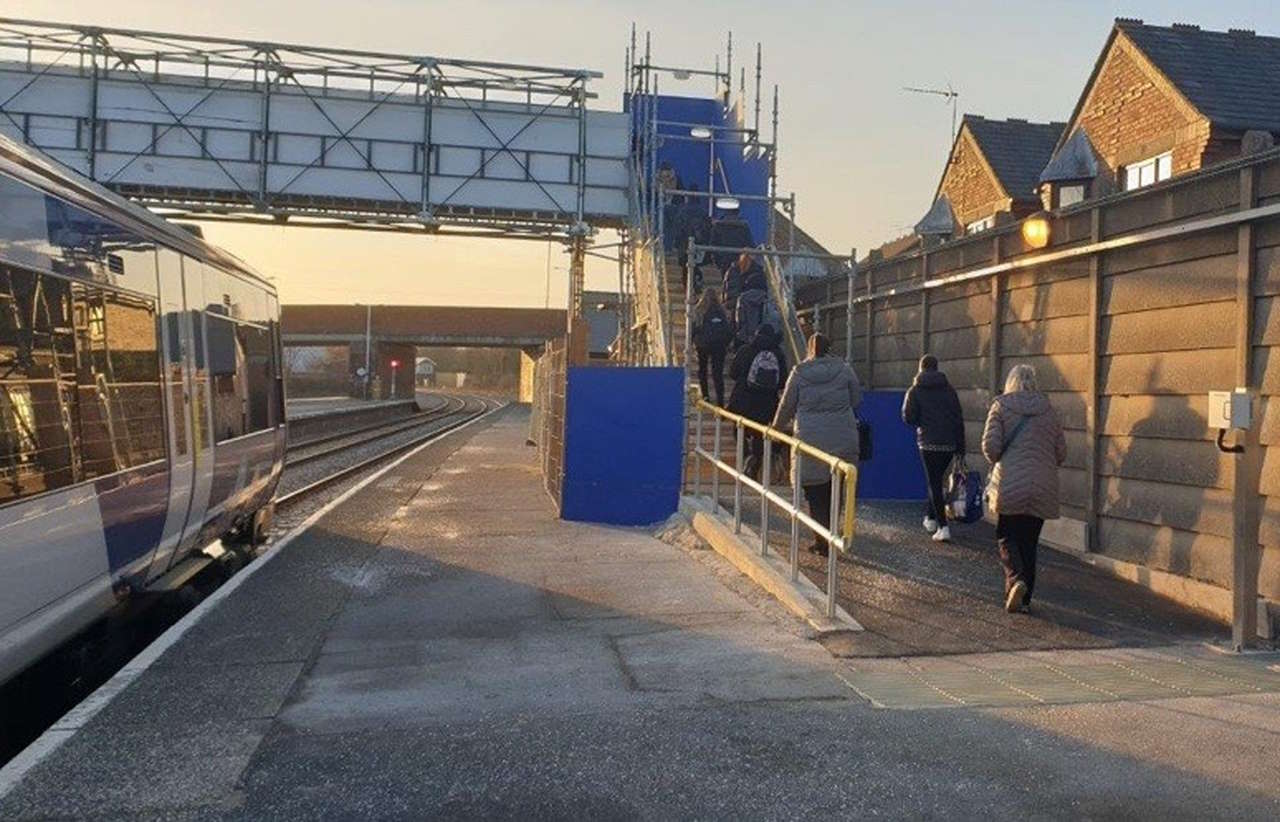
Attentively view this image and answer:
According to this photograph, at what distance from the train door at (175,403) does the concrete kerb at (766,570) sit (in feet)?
12.9

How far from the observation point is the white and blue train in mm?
4535

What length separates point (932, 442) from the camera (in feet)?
29.8

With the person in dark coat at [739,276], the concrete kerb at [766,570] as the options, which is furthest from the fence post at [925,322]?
the concrete kerb at [766,570]

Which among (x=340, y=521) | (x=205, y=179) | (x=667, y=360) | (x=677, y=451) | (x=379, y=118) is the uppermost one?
(x=379, y=118)

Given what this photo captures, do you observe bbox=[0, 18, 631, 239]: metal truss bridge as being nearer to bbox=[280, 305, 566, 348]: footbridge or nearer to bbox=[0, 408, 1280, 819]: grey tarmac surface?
bbox=[0, 408, 1280, 819]: grey tarmac surface

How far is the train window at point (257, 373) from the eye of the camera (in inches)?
378

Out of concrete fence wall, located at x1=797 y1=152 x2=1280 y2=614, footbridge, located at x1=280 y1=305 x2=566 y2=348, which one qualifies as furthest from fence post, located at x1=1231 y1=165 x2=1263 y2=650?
footbridge, located at x1=280 y1=305 x2=566 y2=348

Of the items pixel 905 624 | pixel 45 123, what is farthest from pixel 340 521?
pixel 45 123

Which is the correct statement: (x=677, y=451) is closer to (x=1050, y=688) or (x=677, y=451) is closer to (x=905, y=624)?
(x=905, y=624)

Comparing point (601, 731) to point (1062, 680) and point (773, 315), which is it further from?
point (773, 315)

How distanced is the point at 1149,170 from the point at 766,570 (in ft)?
36.8

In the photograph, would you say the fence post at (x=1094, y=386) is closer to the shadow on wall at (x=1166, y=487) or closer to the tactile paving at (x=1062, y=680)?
the shadow on wall at (x=1166, y=487)

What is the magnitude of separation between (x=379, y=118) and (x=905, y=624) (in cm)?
1871

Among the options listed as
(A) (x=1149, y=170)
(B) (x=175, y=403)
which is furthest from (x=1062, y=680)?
(A) (x=1149, y=170)
